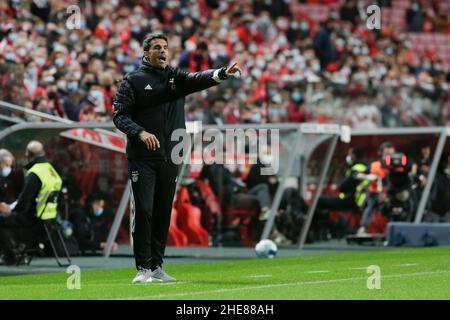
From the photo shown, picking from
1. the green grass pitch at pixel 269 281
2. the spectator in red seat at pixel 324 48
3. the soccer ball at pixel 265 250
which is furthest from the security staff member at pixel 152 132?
the spectator in red seat at pixel 324 48

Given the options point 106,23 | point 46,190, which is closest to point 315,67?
point 106,23

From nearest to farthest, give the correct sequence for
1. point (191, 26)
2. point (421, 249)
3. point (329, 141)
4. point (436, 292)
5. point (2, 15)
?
point (436, 292), point (421, 249), point (329, 141), point (2, 15), point (191, 26)

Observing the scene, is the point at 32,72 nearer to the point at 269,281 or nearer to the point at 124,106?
the point at 124,106

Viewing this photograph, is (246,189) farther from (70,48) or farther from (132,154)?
(132,154)

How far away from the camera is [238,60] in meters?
28.1

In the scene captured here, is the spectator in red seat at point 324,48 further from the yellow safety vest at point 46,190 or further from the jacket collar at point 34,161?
the yellow safety vest at point 46,190

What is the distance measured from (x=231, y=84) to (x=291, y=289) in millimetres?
12782

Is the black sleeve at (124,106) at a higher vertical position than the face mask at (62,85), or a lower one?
lower

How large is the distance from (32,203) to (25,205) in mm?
257

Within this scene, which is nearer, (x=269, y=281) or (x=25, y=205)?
(x=269, y=281)

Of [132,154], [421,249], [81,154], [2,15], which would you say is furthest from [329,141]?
[132,154]

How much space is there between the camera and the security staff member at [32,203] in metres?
17.2

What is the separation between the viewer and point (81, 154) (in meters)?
19.8

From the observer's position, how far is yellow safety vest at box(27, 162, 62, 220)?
17.5m
